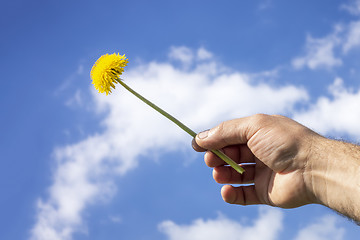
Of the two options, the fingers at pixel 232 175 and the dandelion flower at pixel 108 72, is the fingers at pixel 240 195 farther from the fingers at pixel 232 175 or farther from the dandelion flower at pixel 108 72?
the dandelion flower at pixel 108 72

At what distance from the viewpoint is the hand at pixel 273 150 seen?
351 centimetres

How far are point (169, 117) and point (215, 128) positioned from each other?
0.60 metres

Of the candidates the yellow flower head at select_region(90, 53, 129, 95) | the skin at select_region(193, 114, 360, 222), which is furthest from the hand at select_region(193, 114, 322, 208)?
the yellow flower head at select_region(90, 53, 129, 95)

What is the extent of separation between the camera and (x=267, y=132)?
11.6ft

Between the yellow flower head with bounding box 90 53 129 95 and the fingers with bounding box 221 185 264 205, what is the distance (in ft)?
6.32

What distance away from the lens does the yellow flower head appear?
3566mm

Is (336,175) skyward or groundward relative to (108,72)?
groundward

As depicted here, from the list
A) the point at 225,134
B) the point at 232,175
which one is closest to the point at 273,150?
the point at 225,134

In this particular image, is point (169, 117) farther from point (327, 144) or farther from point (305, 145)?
point (327, 144)

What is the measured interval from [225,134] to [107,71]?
1399mm

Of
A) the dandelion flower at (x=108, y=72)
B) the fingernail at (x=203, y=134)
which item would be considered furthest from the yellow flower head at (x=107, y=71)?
the fingernail at (x=203, y=134)

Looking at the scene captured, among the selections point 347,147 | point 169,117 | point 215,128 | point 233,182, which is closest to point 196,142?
point 215,128

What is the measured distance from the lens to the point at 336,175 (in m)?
3.37

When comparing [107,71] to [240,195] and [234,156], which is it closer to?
[234,156]
